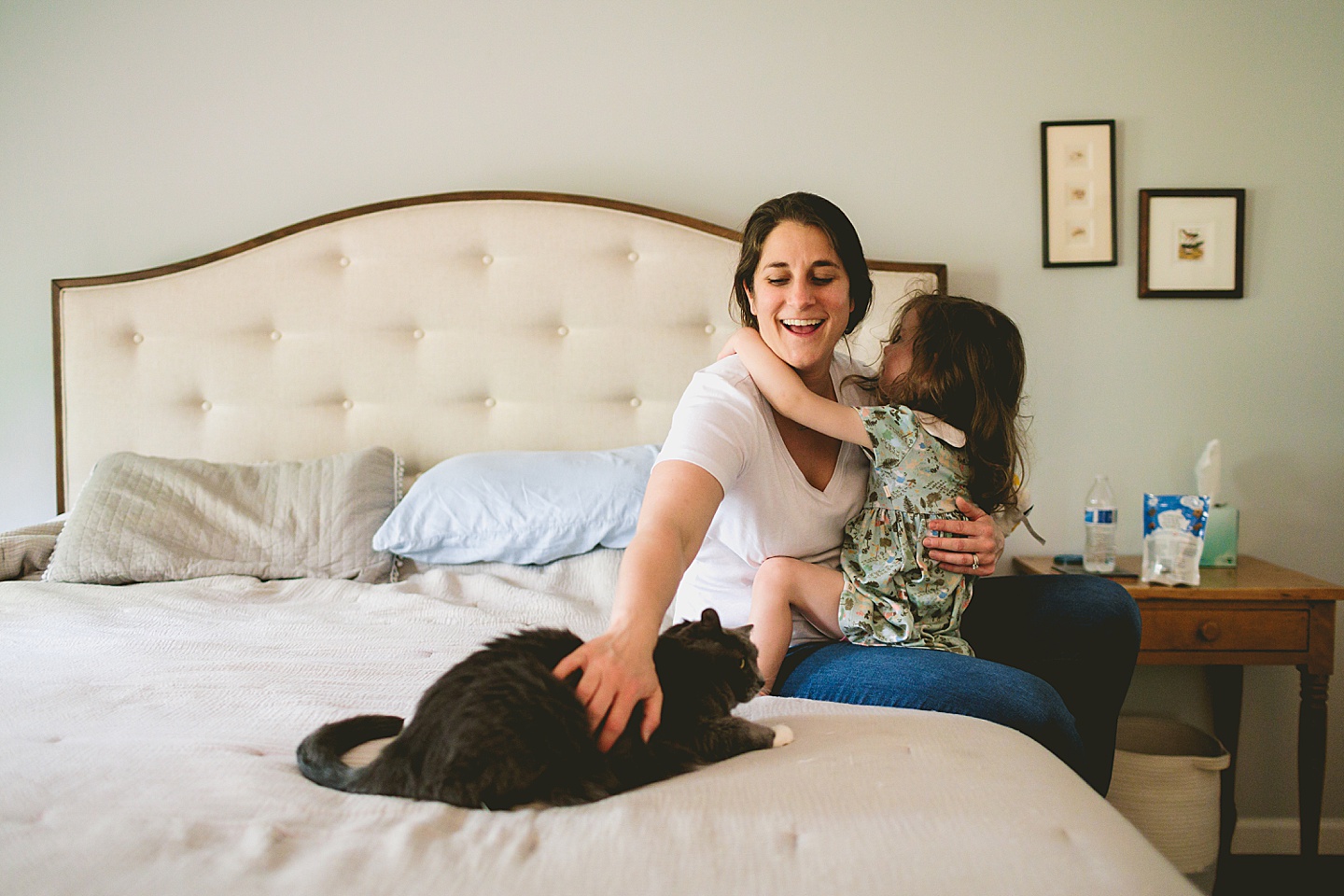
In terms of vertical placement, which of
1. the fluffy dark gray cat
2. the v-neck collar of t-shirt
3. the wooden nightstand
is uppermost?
the v-neck collar of t-shirt

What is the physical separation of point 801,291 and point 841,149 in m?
1.29

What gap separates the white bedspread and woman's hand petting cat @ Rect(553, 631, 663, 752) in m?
0.07

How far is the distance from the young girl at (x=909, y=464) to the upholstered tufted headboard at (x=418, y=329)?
0.85 metres

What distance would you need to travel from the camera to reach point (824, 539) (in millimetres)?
1413

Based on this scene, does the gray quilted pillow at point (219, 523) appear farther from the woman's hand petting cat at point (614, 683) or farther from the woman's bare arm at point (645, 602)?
the woman's hand petting cat at point (614, 683)

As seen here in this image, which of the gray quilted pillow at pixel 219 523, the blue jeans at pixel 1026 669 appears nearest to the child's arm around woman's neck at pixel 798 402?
the blue jeans at pixel 1026 669

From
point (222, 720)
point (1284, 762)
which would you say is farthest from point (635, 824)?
point (1284, 762)

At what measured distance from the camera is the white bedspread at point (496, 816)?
661 millimetres

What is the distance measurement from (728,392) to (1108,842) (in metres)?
0.80

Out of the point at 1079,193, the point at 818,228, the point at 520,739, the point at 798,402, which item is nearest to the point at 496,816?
the point at 520,739

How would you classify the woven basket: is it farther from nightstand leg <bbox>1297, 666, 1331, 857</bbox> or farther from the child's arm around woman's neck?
the child's arm around woman's neck

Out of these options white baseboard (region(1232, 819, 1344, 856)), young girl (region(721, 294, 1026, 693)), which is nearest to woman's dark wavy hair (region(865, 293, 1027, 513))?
young girl (region(721, 294, 1026, 693))

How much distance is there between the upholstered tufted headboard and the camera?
2.36m

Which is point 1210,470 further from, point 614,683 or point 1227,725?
point 614,683
